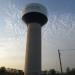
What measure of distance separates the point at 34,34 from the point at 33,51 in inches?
117

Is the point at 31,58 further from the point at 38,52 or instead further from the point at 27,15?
the point at 27,15

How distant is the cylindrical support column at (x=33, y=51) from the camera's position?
27.4 m

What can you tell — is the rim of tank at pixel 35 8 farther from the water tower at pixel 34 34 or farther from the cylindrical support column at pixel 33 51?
the cylindrical support column at pixel 33 51

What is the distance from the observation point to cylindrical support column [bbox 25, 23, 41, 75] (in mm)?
27438

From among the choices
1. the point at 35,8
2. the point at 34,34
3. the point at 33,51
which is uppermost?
the point at 35,8

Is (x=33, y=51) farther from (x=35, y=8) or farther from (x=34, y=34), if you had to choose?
(x=35, y=8)

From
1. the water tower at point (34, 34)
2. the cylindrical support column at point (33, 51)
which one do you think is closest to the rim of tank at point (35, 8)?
the water tower at point (34, 34)

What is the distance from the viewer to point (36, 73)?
27375 mm

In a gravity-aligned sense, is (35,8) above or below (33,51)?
above

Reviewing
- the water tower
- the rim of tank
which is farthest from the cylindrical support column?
the rim of tank

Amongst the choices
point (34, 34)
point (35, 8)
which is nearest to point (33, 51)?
point (34, 34)

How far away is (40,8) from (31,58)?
9512 millimetres

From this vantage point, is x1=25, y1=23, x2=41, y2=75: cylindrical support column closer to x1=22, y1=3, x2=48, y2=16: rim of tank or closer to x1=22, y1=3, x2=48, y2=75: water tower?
x1=22, y1=3, x2=48, y2=75: water tower

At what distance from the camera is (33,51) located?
28047 millimetres
